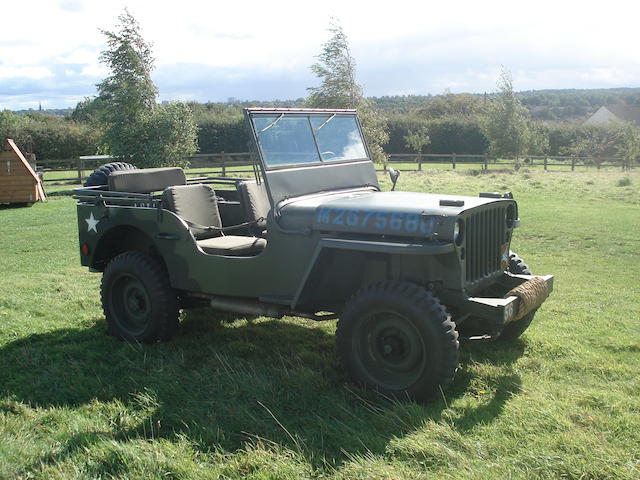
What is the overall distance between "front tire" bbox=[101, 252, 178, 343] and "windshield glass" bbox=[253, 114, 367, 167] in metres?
1.47

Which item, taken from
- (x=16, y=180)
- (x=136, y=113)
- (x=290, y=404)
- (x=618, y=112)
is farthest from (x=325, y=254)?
(x=618, y=112)

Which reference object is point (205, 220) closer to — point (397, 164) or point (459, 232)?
point (459, 232)

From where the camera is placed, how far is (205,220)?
19.5ft

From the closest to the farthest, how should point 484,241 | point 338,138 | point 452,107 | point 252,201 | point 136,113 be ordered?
point 484,241
point 338,138
point 252,201
point 136,113
point 452,107

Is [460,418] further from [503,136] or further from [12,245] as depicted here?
[503,136]

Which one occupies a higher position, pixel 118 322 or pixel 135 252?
pixel 135 252

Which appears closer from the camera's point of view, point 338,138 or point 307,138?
point 307,138

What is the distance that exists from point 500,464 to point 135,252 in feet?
12.0

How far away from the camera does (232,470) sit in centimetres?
341

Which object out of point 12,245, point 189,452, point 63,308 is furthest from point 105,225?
point 12,245

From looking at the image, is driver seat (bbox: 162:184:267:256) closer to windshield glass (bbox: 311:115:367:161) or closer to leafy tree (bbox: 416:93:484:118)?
windshield glass (bbox: 311:115:367:161)

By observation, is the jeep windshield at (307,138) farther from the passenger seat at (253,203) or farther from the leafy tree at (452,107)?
the leafy tree at (452,107)

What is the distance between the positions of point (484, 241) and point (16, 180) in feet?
54.9

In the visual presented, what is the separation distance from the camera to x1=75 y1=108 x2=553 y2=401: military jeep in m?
4.18
